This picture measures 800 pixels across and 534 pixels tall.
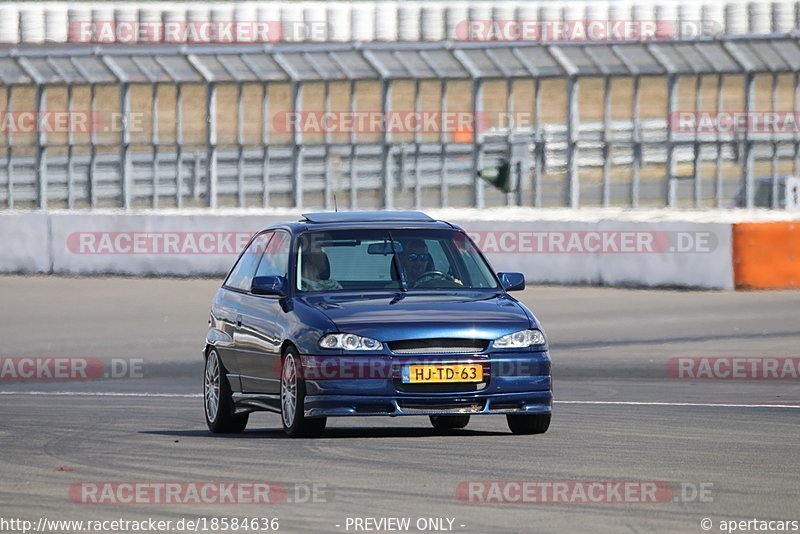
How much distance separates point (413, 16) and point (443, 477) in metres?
45.1

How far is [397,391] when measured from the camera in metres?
10.5

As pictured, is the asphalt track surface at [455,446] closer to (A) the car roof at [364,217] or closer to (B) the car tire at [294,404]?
(B) the car tire at [294,404]

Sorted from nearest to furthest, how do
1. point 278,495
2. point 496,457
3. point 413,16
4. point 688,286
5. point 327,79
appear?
point 278,495 → point 496,457 → point 688,286 → point 327,79 → point 413,16

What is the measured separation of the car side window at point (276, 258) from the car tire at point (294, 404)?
81 centimetres

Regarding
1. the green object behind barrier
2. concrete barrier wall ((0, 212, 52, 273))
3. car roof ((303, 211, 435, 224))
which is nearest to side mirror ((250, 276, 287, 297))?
car roof ((303, 211, 435, 224))

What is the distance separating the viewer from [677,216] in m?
27.5

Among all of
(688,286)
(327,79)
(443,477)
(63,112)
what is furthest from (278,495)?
(63,112)

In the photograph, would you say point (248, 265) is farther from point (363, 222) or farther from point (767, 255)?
point (767, 255)

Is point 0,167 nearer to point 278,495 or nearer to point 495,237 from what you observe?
point 495,237

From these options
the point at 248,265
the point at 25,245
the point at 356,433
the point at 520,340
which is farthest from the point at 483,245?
the point at 520,340

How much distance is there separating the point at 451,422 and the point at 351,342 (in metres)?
1.75

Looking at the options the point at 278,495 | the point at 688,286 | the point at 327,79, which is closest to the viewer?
the point at 278,495

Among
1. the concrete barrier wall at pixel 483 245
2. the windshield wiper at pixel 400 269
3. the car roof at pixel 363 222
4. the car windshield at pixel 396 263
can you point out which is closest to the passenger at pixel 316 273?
the car windshield at pixel 396 263

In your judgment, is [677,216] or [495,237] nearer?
[495,237]
